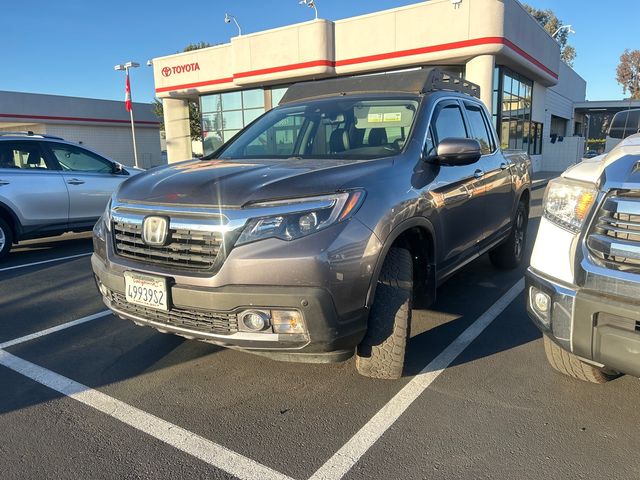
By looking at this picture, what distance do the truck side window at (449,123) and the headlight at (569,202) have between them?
3.90ft

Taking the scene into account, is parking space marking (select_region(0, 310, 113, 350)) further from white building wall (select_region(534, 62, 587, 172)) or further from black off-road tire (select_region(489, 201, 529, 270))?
white building wall (select_region(534, 62, 587, 172))

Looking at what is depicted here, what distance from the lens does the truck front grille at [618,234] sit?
2.19 metres

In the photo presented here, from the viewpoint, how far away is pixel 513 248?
18.8 feet

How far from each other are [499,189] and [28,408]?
4234mm

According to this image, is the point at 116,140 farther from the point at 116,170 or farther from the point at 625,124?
the point at 625,124

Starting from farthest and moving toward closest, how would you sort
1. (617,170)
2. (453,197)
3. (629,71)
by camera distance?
(629,71) → (453,197) → (617,170)

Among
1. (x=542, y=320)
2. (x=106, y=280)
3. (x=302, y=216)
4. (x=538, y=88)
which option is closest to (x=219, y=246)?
(x=302, y=216)

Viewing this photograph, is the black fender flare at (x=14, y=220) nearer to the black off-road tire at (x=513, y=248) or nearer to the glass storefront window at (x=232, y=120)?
the black off-road tire at (x=513, y=248)

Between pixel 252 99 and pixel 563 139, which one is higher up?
pixel 252 99

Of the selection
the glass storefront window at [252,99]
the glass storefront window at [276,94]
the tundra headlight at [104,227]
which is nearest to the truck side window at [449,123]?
the tundra headlight at [104,227]

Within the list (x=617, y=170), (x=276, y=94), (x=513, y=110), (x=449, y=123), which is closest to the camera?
Result: (x=617, y=170)

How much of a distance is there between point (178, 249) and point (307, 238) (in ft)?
2.50

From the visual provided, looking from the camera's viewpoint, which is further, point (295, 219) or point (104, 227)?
point (104, 227)

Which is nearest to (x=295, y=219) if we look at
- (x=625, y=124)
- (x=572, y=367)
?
(x=572, y=367)
